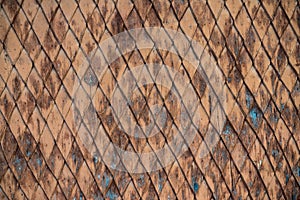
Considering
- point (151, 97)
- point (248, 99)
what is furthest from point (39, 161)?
point (248, 99)

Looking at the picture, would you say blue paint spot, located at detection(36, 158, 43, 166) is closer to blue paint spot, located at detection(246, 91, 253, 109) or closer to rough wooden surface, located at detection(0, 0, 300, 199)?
rough wooden surface, located at detection(0, 0, 300, 199)

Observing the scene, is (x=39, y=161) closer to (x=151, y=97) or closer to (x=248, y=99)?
(x=151, y=97)

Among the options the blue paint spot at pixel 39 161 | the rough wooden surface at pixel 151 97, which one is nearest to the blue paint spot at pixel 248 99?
the rough wooden surface at pixel 151 97

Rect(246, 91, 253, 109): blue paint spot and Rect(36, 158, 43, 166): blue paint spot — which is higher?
Rect(246, 91, 253, 109): blue paint spot

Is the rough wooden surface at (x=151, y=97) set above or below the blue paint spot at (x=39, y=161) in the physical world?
above

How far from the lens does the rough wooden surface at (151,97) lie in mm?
2773

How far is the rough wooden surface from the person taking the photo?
2773 mm

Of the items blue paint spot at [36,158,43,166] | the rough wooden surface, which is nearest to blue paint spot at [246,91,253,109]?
the rough wooden surface

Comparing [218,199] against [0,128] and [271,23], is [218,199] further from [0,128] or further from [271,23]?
[0,128]

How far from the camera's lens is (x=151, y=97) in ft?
9.12

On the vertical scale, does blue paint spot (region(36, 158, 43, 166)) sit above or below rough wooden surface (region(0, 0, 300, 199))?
below

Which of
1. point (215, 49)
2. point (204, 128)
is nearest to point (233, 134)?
point (204, 128)

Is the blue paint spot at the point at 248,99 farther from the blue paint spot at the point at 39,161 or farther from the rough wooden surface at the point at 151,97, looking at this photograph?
the blue paint spot at the point at 39,161

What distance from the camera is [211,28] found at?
2.80 meters
